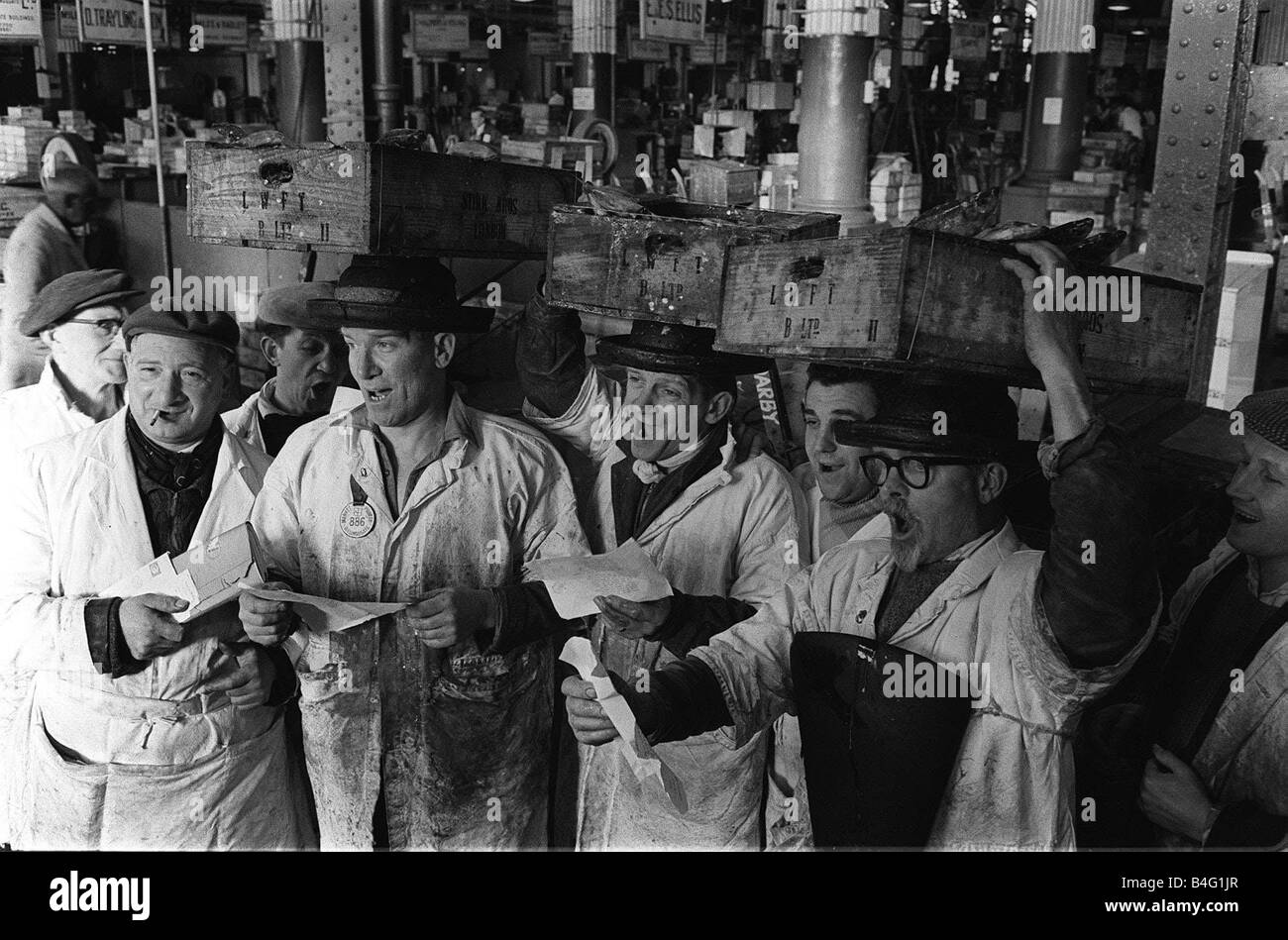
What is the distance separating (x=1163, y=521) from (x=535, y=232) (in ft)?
7.12

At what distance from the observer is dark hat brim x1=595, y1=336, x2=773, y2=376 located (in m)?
3.59

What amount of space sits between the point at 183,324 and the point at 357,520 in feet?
2.47

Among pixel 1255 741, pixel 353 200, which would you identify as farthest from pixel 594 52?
pixel 1255 741

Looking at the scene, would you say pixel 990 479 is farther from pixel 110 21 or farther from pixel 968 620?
pixel 110 21

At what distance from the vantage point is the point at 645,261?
11.2ft

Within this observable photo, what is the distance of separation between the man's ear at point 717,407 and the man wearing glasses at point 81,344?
6.60 ft

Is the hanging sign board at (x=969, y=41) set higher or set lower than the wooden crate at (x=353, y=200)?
higher

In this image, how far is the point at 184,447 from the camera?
3.82 metres

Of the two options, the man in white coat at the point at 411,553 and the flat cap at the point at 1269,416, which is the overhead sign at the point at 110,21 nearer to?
the man in white coat at the point at 411,553

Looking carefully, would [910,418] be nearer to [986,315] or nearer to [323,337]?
[986,315]

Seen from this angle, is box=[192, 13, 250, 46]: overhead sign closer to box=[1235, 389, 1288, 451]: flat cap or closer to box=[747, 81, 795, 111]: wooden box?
box=[747, 81, 795, 111]: wooden box

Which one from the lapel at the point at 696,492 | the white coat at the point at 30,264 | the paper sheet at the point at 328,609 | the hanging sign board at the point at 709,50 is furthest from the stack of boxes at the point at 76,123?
the lapel at the point at 696,492

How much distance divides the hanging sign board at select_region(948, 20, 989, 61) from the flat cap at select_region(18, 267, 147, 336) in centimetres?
1473

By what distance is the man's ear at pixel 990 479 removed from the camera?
3.17 m
